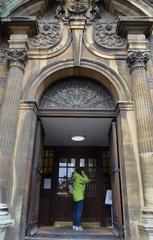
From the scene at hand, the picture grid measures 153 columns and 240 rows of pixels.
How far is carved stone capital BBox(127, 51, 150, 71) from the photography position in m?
5.51

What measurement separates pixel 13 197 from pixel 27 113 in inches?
76.6

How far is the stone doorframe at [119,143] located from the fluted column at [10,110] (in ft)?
0.54

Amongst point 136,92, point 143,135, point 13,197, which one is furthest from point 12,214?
point 136,92

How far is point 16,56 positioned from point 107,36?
265cm

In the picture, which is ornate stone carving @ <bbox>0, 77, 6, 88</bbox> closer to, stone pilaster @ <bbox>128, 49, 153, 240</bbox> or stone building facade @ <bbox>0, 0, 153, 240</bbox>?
stone building facade @ <bbox>0, 0, 153, 240</bbox>

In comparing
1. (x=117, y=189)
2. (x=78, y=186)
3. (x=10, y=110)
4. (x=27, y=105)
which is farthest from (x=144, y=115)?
(x=10, y=110)

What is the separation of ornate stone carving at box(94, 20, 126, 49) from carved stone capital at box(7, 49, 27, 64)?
2099 mm

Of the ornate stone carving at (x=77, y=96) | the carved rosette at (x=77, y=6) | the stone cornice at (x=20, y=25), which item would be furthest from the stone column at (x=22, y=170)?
the carved rosette at (x=77, y=6)

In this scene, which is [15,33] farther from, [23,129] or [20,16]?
[23,129]

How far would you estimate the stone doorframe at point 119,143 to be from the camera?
4.43m

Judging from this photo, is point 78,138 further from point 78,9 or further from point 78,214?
point 78,9

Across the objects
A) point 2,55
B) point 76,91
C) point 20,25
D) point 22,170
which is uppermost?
point 20,25

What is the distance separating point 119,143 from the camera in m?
5.23

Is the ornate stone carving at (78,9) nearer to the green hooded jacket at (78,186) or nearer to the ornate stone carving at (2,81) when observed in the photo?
the ornate stone carving at (2,81)
